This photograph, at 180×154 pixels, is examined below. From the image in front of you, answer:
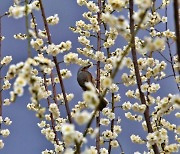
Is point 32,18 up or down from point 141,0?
up

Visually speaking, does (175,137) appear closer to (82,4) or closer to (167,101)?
(167,101)

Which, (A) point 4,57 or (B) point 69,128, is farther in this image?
(A) point 4,57

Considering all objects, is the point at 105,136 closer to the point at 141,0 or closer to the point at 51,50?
the point at 51,50

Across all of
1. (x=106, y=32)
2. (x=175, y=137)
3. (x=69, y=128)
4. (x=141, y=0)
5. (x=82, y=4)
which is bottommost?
(x=69, y=128)

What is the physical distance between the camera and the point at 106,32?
549cm

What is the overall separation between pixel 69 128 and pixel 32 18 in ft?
11.8

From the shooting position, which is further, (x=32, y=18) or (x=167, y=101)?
(x=32, y=18)

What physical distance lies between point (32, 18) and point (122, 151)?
214cm

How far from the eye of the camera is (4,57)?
19.2 ft

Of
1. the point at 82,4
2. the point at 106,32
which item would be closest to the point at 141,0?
the point at 106,32

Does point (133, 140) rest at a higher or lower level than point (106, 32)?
lower

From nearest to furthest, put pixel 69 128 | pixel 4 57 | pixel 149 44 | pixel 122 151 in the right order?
pixel 69 128 < pixel 149 44 < pixel 122 151 < pixel 4 57

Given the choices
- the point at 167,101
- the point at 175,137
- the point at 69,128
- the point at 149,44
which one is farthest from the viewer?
the point at 175,137

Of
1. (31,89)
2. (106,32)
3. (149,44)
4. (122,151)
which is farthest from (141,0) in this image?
(106,32)
